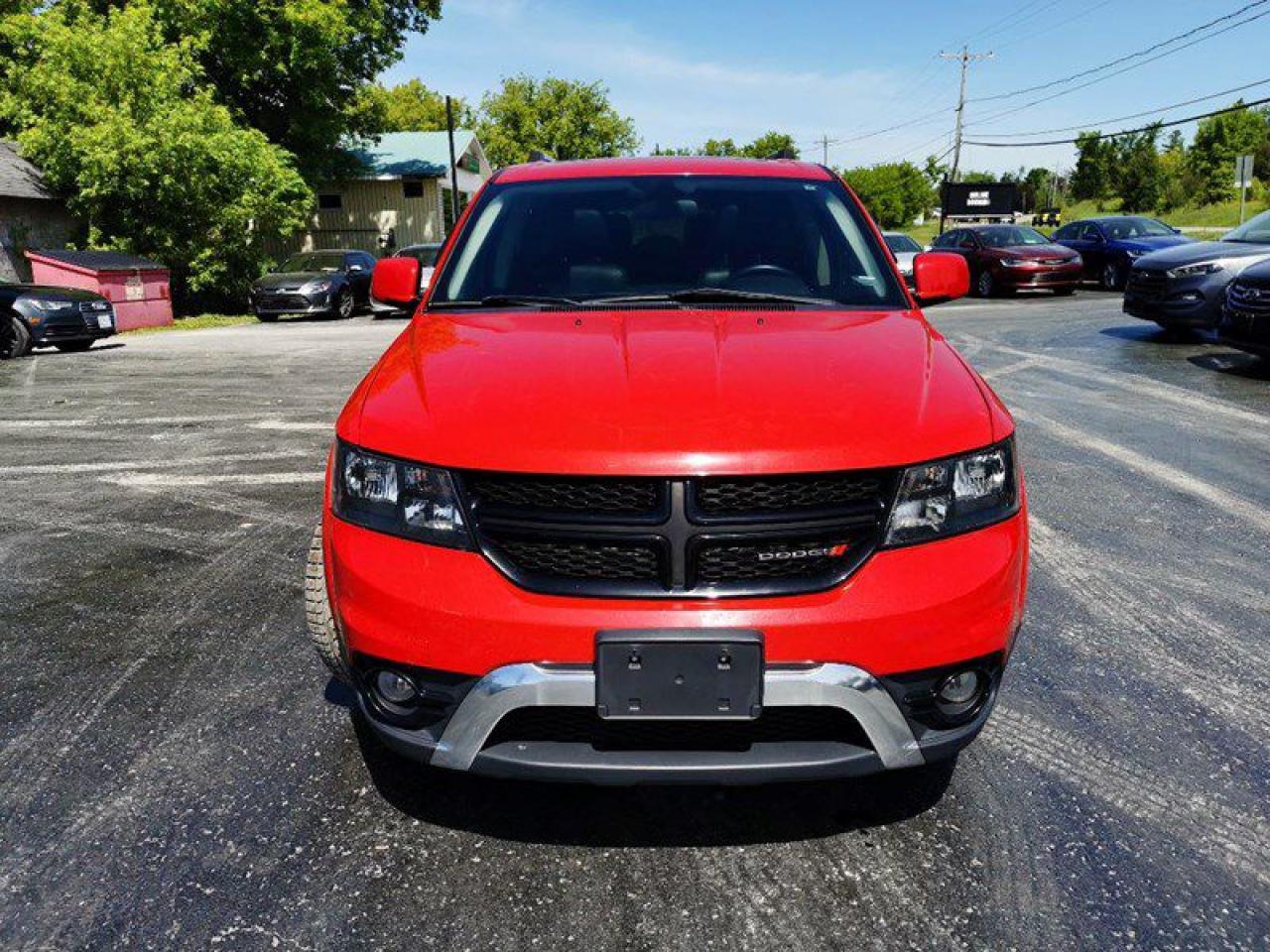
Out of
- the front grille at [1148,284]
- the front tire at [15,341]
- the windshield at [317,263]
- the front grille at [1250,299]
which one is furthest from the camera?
the windshield at [317,263]

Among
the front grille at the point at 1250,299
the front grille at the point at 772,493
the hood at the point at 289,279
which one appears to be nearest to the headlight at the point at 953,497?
the front grille at the point at 772,493

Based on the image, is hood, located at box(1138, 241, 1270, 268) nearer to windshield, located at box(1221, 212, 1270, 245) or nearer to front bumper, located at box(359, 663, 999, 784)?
windshield, located at box(1221, 212, 1270, 245)

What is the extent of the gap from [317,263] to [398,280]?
17868 millimetres

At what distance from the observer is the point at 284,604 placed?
389 cm

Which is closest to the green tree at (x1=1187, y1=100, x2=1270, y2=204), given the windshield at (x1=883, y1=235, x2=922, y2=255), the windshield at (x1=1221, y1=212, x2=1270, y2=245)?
the windshield at (x1=883, y1=235, x2=922, y2=255)

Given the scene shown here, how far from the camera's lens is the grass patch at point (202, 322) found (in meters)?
18.9

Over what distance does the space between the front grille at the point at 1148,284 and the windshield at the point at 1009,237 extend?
8.13 m

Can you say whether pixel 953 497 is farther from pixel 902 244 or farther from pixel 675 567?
pixel 902 244

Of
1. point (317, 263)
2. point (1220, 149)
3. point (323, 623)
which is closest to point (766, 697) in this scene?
point (323, 623)

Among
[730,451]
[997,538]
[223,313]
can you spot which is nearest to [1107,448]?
[997,538]

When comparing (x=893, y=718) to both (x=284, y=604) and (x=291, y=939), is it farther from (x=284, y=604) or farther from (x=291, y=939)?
(x=284, y=604)

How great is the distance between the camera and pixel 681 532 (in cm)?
201

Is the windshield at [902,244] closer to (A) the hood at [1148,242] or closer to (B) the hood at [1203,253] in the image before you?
(A) the hood at [1148,242]

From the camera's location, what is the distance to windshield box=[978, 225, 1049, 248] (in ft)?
65.2
